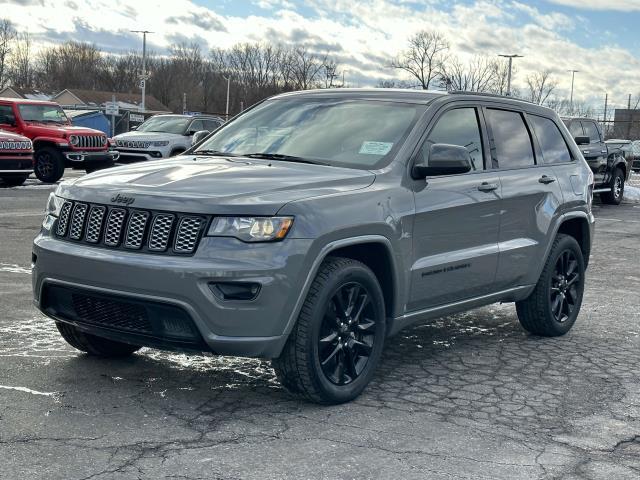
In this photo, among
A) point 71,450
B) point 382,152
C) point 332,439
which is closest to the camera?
point 71,450

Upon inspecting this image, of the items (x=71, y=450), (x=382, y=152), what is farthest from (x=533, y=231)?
(x=71, y=450)

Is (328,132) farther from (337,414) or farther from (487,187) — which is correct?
(337,414)

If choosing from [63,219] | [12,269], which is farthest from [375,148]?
[12,269]

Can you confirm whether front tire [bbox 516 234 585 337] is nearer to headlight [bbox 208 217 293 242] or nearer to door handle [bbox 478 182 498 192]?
door handle [bbox 478 182 498 192]

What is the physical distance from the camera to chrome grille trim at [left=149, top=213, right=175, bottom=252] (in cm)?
450

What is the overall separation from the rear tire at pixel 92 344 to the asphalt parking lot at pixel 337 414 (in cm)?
8

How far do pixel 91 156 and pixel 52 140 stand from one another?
0.91 m

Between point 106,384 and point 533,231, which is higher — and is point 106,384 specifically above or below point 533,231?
below

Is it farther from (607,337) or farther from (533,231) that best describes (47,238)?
(607,337)

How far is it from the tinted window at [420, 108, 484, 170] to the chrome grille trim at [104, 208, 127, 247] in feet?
6.30

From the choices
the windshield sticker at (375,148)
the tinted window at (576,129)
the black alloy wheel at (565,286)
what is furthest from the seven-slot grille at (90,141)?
the windshield sticker at (375,148)

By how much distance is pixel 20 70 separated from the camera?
125 m

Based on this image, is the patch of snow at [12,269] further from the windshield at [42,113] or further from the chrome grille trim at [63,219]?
the windshield at [42,113]

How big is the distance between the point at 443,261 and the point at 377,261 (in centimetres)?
51
